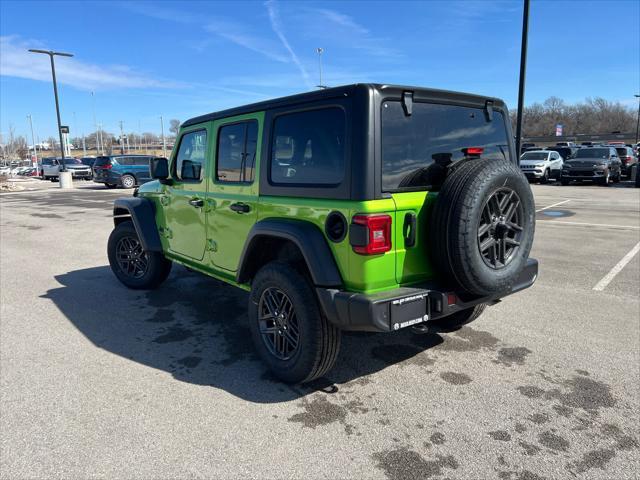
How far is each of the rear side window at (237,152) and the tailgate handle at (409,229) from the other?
133 centimetres

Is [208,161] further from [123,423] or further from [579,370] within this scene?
[579,370]

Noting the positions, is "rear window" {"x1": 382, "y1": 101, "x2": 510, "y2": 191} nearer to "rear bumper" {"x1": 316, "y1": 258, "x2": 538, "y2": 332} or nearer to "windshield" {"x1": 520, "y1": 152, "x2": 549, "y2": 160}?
"rear bumper" {"x1": 316, "y1": 258, "x2": 538, "y2": 332}

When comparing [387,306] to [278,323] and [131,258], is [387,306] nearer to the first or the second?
[278,323]

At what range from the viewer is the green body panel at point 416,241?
9.53ft

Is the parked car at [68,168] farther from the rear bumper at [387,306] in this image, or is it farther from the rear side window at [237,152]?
the rear bumper at [387,306]

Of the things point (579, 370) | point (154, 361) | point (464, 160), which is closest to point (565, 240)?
point (579, 370)

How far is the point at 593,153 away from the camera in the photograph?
872 inches

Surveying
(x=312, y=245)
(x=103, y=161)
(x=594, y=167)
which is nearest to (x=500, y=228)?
(x=312, y=245)

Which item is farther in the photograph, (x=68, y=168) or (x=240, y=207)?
(x=68, y=168)

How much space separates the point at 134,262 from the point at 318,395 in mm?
3567

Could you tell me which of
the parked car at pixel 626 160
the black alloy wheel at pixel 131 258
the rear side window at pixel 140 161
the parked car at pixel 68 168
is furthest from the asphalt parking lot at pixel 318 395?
the parked car at pixel 68 168

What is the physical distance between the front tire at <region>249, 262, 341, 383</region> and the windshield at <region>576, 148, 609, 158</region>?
23082 millimetres

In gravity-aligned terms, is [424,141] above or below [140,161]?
below

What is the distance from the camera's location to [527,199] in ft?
10.6
